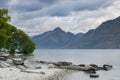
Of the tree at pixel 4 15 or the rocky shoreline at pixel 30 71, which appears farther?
the tree at pixel 4 15

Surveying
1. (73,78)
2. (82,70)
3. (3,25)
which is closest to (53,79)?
(73,78)

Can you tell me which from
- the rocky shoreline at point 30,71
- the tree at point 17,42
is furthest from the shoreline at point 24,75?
the tree at point 17,42

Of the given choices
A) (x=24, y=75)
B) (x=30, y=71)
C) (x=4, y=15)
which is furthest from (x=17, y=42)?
(x=24, y=75)

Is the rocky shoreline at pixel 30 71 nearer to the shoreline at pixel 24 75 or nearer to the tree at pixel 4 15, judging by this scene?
the shoreline at pixel 24 75

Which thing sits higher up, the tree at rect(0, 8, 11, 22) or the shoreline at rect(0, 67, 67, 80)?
the tree at rect(0, 8, 11, 22)

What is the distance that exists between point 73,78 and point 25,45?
11504 cm

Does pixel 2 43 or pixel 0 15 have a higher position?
pixel 0 15

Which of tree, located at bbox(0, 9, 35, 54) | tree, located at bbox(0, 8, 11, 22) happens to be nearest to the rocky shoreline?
tree, located at bbox(0, 8, 11, 22)

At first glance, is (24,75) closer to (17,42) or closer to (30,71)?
(30,71)

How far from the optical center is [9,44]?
522 feet

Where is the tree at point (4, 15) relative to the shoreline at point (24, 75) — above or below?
above

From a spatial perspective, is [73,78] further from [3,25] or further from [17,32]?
[17,32]

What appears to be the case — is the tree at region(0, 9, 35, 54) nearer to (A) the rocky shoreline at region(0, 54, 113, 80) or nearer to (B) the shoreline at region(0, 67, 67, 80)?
(A) the rocky shoreline at region(0, 54, 113, 80)

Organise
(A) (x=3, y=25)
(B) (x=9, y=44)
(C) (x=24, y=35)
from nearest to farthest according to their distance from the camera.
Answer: (A) (x=3, y=25), (B) (x=9, y=44), (C) (x=24, y=35)
